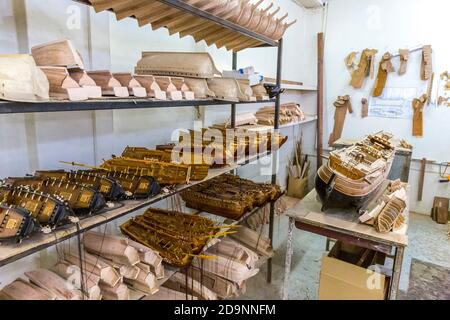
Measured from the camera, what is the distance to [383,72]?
181 inches

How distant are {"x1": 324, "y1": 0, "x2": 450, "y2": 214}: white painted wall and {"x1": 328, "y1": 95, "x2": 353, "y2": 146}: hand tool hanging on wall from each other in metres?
0.09

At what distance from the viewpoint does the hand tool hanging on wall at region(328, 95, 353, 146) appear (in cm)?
493

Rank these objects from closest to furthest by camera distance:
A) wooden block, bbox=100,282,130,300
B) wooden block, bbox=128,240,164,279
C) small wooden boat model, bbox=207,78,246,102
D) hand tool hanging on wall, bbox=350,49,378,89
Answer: wooden block, bbox=100,282,130,300 → wooden block, bbox=128,240,164,279 → small wooden boat model, bbox=207,78,246,102 → hand tool hanging on wall, bbox=350,49,378,89

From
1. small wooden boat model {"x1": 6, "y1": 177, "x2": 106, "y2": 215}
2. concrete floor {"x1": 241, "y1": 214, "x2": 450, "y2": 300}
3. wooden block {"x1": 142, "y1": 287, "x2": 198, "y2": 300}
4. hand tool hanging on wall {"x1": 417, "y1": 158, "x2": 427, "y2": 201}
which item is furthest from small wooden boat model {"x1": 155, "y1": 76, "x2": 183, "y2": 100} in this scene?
hand tool hanging on wall {"x1": 417, "y1": 158, "x2": 427, "y2": 201}

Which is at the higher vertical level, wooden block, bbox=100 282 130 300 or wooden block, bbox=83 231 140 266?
wooden block, bbox=83 231 140 266

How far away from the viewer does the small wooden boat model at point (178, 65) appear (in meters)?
1.75

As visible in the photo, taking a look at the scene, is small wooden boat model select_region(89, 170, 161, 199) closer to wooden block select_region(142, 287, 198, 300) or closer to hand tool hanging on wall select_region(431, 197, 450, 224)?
wooden block select_region(142, 287, 198, 300)

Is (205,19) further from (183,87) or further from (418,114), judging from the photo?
(418,114)

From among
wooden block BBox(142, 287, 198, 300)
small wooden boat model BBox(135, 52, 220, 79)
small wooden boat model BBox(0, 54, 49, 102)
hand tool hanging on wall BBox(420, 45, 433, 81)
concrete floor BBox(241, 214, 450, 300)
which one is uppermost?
hand tool hanging on wall BBox(420, 45, 433, 81)

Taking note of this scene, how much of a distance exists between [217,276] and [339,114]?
3802 millimetres

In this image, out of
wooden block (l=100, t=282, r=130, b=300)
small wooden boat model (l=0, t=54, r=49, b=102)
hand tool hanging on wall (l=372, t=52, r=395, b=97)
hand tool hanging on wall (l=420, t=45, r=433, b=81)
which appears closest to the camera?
small wooden boat model (l=0, t=54, r=49, b=102)

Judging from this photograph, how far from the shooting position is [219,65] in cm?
302

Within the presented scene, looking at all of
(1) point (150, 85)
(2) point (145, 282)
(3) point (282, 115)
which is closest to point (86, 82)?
(1) point (150, 85)

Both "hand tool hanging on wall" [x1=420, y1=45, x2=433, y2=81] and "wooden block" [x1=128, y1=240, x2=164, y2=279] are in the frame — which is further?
"hand tool hanging on wall" [x1=420, y1=45, x2=433, y2=81]
